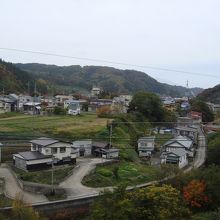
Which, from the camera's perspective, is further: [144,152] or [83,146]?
[144,152]

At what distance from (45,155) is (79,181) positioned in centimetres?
319

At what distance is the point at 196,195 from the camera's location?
1662 centimetres

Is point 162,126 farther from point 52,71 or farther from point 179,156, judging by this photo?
point 52,71

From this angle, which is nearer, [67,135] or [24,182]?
[24,182]

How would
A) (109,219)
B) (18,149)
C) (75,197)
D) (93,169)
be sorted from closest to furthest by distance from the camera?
(109,219), (75,197), (93,169), (18,149)

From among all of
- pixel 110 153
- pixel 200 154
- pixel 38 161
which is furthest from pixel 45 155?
pixel 200 154

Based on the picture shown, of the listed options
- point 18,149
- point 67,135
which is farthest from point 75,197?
point 67,135

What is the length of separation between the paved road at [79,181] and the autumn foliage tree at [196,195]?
4.65 metres

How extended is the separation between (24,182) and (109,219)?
819 cm

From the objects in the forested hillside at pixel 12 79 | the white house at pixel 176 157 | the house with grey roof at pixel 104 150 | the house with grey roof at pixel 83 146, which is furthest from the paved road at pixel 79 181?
the forested hillside at pixel 12 79

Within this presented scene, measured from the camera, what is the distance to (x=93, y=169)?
22.5 meters

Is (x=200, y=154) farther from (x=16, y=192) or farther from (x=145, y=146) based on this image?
(x=16, y=192)

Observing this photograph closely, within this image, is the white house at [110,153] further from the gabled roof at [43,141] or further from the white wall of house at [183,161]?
the white wall of house at [183,161]

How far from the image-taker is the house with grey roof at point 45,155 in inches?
848
